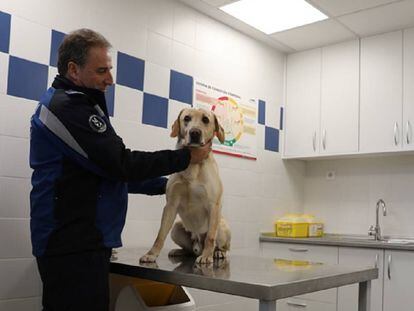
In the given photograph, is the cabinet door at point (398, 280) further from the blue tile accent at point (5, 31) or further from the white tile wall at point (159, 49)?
the blue tile accent at point (5, 31)

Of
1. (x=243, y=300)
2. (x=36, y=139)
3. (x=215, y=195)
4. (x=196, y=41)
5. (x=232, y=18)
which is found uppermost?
(x=232, y=18)

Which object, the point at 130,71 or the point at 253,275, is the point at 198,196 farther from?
the point at 130,71

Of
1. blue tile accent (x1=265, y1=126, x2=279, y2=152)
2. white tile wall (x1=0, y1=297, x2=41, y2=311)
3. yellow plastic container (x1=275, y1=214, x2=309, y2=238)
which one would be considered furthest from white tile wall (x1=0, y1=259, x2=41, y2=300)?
blue tile accent (x1=265, y1=126, x2=279, y2=152)

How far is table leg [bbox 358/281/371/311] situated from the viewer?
1812 mm

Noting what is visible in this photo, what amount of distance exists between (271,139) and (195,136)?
2131 millimetres

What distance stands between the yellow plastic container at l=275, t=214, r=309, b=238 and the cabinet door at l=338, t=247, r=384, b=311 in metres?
0.43

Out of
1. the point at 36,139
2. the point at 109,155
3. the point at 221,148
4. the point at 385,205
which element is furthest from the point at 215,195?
the point at 385,205

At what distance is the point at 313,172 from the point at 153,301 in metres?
2.38

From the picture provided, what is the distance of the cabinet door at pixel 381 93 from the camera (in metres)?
3.50

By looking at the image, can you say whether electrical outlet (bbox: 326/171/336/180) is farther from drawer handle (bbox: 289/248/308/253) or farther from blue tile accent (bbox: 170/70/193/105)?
blue tile accent (bbox: 170/70/193/105)

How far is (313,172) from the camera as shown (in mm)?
4219

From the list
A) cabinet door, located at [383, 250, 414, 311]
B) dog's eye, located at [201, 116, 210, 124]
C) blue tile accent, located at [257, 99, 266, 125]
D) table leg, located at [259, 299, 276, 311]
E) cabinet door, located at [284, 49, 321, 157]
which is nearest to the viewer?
table leg, located at [259, 299, 276, 311]

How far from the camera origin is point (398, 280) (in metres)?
3.12

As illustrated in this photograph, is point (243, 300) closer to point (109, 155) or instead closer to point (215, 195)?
point (215, 195)
